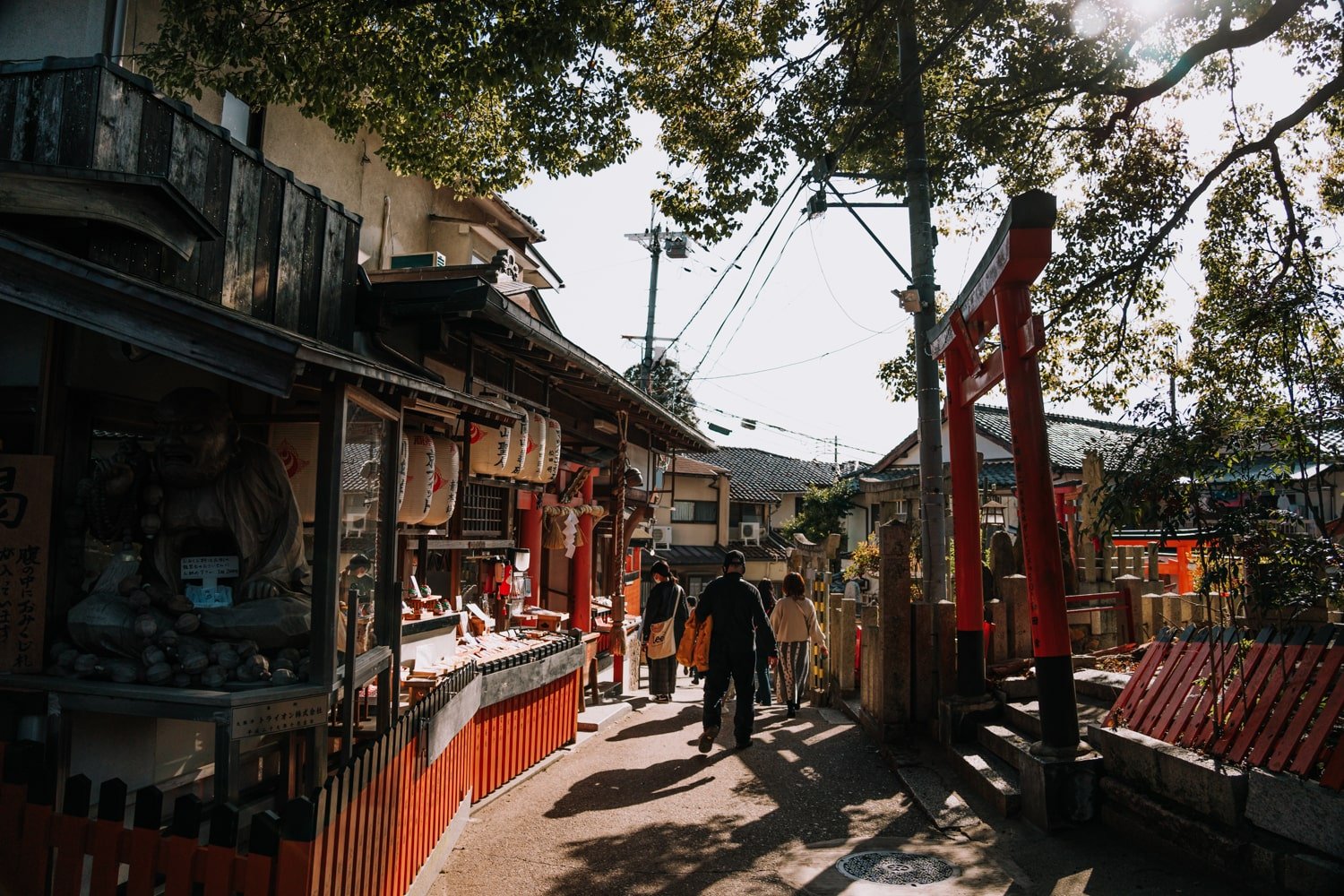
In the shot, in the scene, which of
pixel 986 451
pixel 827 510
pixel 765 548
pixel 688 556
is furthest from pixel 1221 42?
pixel 765 548

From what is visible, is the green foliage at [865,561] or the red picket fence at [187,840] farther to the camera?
the green foliage at [865,561]

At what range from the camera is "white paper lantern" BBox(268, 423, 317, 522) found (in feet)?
22.2

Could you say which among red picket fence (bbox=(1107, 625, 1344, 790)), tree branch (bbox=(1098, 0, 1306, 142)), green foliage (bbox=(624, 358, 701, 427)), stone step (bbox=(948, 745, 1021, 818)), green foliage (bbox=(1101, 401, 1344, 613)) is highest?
green foliage (bbox=(624, 358, 701, 427))

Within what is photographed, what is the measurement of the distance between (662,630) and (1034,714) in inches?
268

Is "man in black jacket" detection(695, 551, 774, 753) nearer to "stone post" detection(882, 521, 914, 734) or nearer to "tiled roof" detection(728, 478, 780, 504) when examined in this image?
"stone post" detection(882, 521, 914, 734)

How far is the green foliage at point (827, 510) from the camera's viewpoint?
41.1 metres

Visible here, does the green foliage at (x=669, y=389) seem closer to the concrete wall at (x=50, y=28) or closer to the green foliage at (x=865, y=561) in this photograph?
the green foliage at (x=865, y=561)

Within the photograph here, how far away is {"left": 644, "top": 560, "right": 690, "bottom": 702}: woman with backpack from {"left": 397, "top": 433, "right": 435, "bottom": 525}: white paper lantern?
6130 millimetres

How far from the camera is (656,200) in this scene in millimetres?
10555

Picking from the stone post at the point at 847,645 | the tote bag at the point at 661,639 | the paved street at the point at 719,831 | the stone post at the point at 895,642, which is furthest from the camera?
the tote bag at the point at 661,639

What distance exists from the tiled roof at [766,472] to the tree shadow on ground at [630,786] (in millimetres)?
35057

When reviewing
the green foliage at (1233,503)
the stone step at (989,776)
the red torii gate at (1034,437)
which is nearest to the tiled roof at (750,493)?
the stone step at (989,776)

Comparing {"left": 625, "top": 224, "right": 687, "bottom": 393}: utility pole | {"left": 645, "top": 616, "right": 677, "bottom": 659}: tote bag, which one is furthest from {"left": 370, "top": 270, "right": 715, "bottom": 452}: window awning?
{"left": 625, "top": 224, "right": 687, "bottom": 393}: utility pole

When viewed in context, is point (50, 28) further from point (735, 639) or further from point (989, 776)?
point (989, 776)
